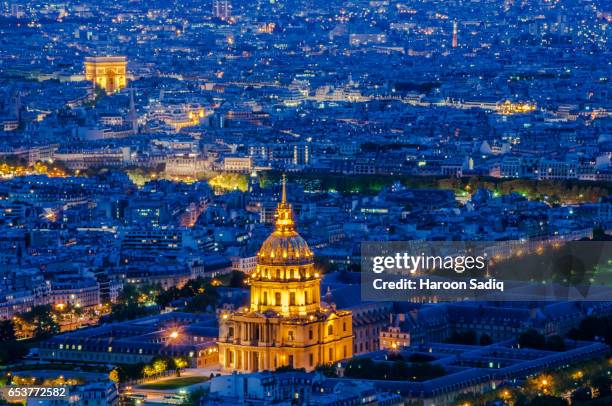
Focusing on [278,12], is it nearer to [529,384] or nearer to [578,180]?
[578,180]

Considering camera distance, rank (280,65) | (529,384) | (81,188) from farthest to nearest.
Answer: (280,65) → (81,188) → (529,384)

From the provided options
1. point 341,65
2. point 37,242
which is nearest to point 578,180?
point 37,242

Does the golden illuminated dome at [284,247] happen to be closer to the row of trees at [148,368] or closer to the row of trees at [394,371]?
the row of trees at [148,368]

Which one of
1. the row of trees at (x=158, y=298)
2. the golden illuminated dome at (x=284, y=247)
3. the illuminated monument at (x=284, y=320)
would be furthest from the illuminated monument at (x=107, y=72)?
the illuminated monument at (x=284, y=320)

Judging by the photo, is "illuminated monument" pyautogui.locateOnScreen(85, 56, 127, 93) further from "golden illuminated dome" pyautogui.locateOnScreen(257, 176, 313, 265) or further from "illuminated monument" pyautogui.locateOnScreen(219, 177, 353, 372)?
"illuminated monument" pyautogui.locateOnScreen(219, 177, 353, 372)

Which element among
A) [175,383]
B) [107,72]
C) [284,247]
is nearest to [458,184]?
[284,247]

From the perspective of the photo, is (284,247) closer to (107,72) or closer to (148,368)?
(148,368)

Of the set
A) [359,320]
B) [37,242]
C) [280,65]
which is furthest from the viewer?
[280,65]

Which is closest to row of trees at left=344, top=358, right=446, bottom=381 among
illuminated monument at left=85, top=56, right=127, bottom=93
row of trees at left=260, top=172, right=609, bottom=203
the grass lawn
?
the grass lawn
